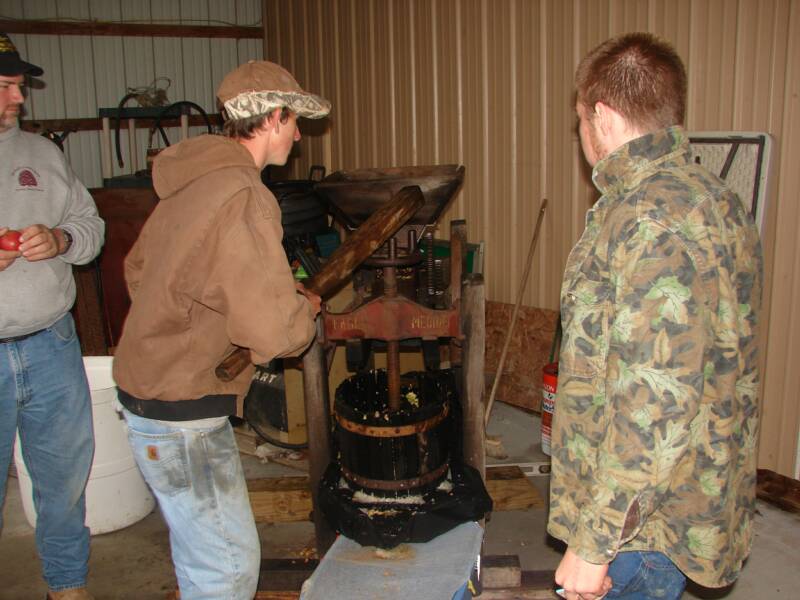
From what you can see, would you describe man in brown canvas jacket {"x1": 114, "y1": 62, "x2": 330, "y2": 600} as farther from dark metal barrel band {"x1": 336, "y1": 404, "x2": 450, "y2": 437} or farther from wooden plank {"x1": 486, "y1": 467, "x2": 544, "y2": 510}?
wooden plank {"x1": 486, "y1": 467, "x2": 544, "y2": 510}

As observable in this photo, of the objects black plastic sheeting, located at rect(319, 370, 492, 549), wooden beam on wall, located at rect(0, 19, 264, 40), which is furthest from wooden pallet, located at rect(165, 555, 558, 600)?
wooden beam on wall, located at rect(0, 19, 264, 40)

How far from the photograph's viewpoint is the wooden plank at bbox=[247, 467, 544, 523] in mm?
3547

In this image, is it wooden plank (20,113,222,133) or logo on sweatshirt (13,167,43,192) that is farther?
wooden plank (20,113,222,133)

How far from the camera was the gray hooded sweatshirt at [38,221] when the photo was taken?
246 cm

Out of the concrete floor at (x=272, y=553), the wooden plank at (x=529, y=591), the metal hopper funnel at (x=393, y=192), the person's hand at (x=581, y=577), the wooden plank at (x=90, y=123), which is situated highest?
the wooden plank at (x=90, y=123)

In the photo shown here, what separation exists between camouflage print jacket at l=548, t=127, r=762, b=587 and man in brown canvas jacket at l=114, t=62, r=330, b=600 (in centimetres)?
73

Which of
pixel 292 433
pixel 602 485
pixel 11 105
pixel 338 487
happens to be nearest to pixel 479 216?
pixel 292 433

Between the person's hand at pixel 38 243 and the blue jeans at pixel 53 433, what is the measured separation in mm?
282

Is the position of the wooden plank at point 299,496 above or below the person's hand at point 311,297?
below

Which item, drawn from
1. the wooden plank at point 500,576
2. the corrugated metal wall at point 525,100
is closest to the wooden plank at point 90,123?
the corrugated metal wall at point 525,100

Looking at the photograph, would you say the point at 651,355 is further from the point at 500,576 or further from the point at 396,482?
the point at 500,576

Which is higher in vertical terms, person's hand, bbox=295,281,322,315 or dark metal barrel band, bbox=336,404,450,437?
person's hand, bbox=295,281,322,315

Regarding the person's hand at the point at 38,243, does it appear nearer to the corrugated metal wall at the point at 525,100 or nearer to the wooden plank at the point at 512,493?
the wooden plank at the point at 512,493

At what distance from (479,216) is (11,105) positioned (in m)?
3.16
